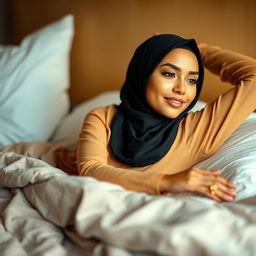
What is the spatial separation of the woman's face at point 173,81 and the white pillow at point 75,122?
0.59m

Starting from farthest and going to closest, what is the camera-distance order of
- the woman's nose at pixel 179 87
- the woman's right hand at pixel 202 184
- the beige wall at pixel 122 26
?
1. the beige wall at pixel 122 26
2. the woman's nose at pixel 179 87
3. the woman's right hand at pixel 202 184

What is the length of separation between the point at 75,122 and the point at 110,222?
3.60 feet

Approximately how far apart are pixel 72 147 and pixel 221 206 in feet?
3.06

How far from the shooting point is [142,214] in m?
0.80

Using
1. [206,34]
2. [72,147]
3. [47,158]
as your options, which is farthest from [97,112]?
[206,34]

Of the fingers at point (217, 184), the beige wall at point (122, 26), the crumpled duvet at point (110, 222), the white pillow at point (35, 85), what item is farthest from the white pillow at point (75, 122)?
the fingers at point (217, 184)

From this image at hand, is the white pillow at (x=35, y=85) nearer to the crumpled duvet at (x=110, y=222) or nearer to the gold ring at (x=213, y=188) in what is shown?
the crumpled duvet at (x=110, y=222)

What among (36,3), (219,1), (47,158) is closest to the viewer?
(47,158)

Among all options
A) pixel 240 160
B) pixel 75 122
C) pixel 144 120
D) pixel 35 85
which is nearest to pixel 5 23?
pixel 35 85

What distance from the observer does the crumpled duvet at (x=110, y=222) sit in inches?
Result: 28.3

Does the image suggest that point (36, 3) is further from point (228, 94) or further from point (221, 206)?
point (221, 206)

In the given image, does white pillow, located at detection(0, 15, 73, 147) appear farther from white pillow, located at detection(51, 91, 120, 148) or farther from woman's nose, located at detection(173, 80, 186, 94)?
woman's nose, located at detection(173, 80, 186, 94)

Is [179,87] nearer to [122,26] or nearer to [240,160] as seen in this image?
[240,160]

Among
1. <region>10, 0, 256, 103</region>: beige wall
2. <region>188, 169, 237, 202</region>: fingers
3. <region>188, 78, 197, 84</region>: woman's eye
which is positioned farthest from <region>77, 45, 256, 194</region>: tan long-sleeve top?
<region>10, 0, 256, 103</region>: beige wall
